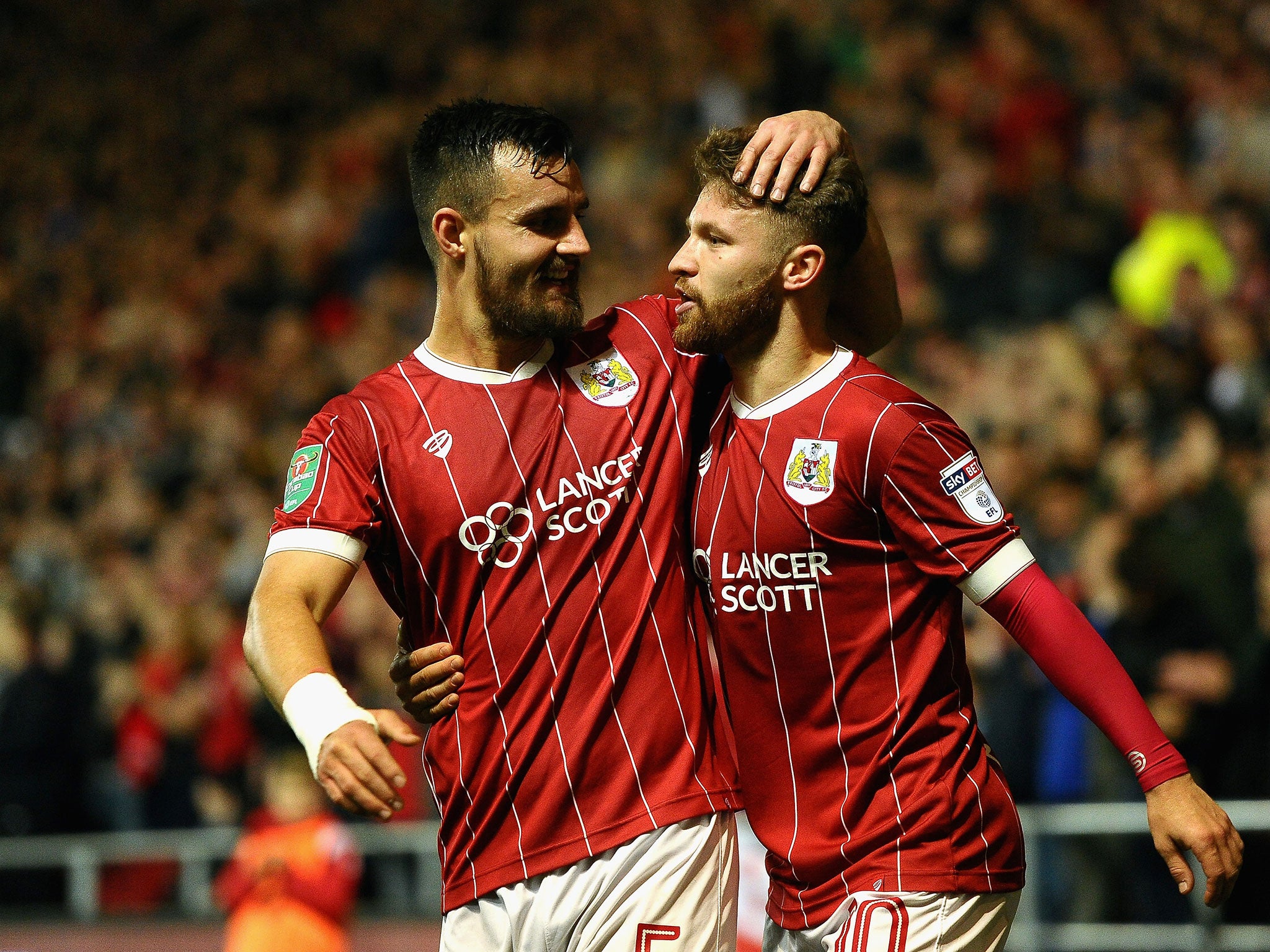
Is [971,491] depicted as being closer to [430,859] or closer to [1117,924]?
[1117,924]

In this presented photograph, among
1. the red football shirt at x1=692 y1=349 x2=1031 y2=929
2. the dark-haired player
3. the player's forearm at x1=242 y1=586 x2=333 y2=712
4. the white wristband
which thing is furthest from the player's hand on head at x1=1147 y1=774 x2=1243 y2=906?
the player's forearm at x1=242 y1=586 x2=333 y2=712

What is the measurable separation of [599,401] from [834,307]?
653 mm

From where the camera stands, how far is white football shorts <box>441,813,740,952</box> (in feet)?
10.6

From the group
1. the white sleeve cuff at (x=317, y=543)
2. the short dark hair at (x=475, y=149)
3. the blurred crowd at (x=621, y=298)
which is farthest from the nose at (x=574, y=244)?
the blurred crowd at (x=621, y=298)

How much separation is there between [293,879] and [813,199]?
180 inches

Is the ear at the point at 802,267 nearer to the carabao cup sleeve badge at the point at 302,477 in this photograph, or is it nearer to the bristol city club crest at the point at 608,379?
the bristol city club crest at the point at 608,379

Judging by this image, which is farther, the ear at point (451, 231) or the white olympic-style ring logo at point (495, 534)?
the ear at point (451, 231)

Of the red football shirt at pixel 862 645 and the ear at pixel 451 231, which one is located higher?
the ear at pixel 451 231

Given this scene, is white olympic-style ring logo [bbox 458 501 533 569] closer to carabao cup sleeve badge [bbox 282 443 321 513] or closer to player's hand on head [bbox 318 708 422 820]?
carabao cup sleeve badge [bbox 282 443 321 513]

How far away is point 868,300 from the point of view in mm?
3791

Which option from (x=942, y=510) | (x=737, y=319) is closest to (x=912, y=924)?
(x=942, y=510)

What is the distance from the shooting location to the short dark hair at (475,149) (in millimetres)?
3512

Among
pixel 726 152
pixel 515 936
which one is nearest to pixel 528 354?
pixel 726 152

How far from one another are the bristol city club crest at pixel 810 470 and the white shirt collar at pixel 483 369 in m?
0.61
